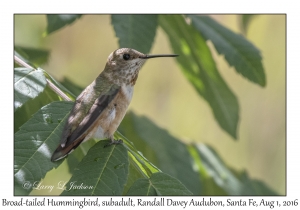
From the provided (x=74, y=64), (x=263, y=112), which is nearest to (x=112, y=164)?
(x=74, y=64)

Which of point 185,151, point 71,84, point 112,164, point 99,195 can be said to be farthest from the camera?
point 185,151

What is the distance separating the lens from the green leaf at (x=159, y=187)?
2254mm

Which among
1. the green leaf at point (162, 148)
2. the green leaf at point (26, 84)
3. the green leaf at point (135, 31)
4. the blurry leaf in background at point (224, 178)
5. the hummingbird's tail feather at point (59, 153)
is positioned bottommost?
the blurry leaf in background at point (224, 178)

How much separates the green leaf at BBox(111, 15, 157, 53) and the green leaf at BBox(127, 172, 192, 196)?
130cm

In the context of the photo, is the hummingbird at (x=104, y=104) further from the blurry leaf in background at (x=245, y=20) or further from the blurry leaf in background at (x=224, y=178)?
the blurry leaf in background at (x=245, y=20)

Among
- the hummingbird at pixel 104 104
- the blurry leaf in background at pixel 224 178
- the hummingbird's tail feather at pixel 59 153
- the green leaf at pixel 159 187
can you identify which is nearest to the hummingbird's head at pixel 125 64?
the hummingbird at pixel 104 104

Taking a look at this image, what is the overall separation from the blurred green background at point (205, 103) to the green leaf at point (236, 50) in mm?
2224

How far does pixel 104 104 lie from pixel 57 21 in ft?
3.27

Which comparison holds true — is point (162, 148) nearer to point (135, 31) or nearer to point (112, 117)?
point (135, 31)

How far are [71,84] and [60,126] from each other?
142cm

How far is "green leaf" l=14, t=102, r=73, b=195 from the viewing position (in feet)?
7.14

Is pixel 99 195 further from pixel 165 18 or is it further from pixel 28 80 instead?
pixel 165 18

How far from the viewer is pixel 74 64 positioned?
620 centimetres

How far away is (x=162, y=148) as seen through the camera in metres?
3.96
